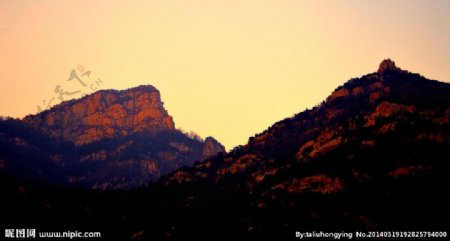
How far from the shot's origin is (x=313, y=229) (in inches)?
6826

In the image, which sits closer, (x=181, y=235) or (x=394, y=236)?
(x=394, y=236)

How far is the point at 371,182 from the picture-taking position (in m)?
198

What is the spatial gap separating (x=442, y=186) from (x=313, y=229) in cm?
4238

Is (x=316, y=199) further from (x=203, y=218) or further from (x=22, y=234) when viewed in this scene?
(x=22, y=234)

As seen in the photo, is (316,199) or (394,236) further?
(316,199)

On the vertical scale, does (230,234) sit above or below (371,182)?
below

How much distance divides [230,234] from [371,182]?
51460 mm

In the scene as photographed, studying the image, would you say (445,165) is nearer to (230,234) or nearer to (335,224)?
(335,224)

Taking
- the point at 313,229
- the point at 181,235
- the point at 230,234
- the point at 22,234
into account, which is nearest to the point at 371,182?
the point at 313,229

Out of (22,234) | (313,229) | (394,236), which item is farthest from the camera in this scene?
(22,234)

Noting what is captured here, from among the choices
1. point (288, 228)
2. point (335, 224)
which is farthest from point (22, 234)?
point (335, 224)

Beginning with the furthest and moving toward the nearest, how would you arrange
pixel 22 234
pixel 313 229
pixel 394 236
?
pixel 22 234 → pixel 313 229 → pixel 394 236

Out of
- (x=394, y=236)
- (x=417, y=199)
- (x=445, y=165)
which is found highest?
(x=445, y=165)

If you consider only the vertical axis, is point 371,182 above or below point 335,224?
above
